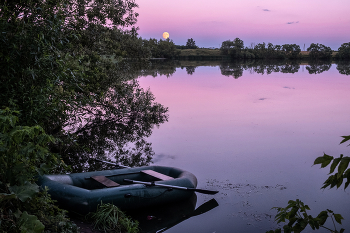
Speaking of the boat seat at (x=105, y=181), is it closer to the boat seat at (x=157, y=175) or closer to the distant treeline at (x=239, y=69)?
the boat seat at (x=157, y=175)

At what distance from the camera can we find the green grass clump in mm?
5777

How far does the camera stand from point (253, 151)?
39.7 ft

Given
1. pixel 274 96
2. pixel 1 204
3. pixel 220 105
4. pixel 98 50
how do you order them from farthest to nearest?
pixel 274 96 → pixel 220 105 → pixel 98 50 → pixel 1 204

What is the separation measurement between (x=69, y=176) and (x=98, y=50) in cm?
710

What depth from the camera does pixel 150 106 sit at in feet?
58.4

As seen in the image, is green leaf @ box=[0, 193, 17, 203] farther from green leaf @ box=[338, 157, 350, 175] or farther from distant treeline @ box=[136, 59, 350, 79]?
distant treeline @ box=[136, 59, 350, 79]

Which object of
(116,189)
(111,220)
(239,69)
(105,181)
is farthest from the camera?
(239,69)

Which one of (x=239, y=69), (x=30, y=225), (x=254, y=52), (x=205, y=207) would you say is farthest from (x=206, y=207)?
(x=254, y=52)

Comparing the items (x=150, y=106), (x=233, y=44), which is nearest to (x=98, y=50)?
(x=150, y=106)

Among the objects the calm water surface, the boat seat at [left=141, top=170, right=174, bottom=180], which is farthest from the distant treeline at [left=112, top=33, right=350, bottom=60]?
the boat seat at [left=141, top=170, right=174, bottom=180]

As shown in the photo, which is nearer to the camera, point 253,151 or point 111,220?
point 111,220

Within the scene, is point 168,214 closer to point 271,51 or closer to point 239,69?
point 239,69

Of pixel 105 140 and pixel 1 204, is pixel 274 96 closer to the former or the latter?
pixel 105 140

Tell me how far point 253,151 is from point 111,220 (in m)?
7.57
